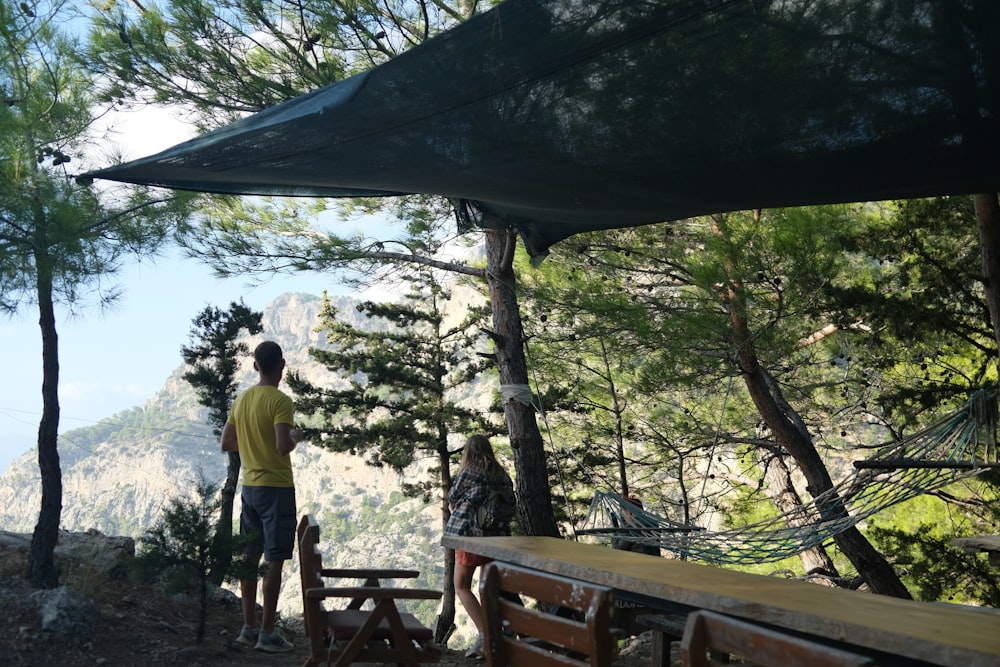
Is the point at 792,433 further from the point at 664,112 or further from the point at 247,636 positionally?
the point at 664,112

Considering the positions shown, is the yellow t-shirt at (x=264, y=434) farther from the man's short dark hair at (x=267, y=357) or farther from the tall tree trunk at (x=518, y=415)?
the tall tree trunk at (x=518, y=415)

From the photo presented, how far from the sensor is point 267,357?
288cm

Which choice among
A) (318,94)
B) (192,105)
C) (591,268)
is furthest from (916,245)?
(192,105)

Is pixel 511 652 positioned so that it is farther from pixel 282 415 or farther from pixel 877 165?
pixel 282 415

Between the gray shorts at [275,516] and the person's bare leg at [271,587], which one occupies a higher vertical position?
the gray shorts at [275,516]

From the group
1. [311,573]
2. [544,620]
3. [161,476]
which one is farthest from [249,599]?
[161,476]

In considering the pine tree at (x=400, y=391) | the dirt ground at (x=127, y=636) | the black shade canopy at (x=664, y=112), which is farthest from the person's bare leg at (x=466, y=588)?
the pine tree at (x=400, y=391)

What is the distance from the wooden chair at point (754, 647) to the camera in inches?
32.3

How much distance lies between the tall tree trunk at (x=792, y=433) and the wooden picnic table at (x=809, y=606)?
3.11 meters

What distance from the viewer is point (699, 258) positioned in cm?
537

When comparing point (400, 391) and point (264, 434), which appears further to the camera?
point (400, 391)

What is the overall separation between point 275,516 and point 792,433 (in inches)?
149

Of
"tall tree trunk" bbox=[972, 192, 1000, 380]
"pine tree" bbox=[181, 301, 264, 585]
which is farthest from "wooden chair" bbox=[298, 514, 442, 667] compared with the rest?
"pine tree" bbox=[181, 301, 264, 585]

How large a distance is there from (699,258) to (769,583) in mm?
3885
